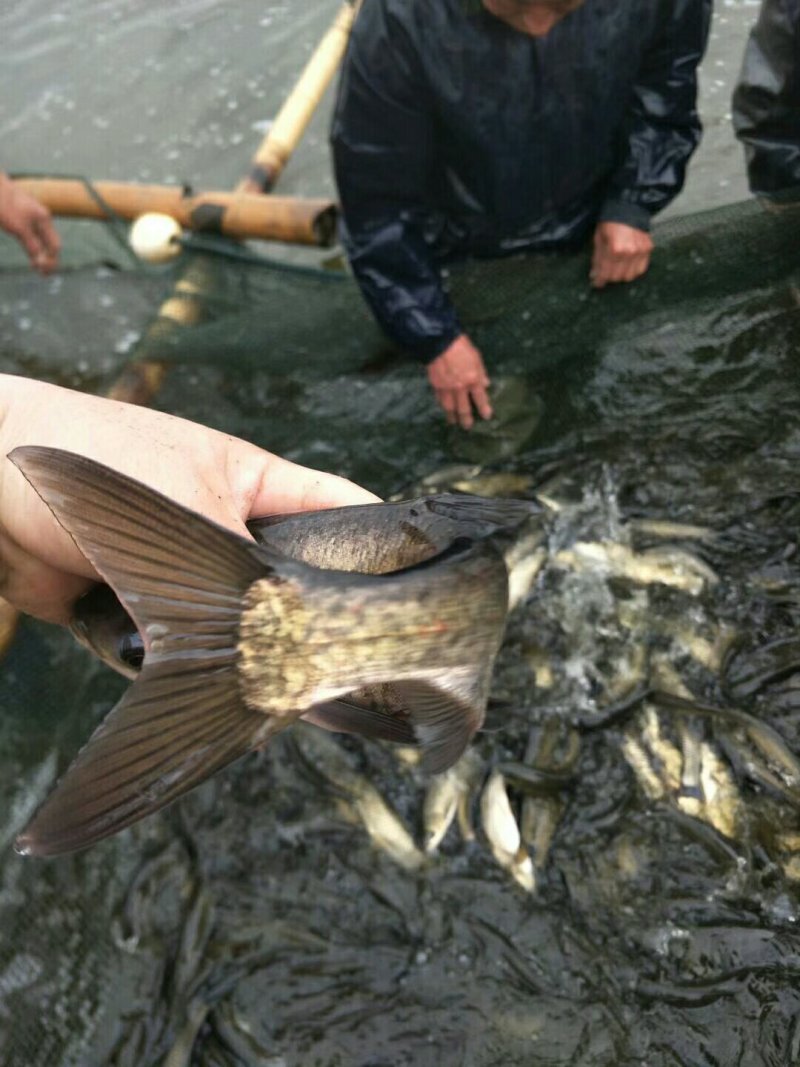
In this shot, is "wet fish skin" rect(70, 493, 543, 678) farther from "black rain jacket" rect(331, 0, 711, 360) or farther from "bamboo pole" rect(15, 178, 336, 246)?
"bamboo pole" rect(15, 178, 336, 246)

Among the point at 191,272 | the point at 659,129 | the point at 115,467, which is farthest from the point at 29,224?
the point at 115,467

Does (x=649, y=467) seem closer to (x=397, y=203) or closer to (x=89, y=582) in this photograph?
(x=397, y=203)

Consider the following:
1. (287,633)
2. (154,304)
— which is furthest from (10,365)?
(287,633)

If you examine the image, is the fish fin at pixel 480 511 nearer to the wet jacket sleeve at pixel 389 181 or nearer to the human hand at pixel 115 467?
the human hand at pixel 115 467

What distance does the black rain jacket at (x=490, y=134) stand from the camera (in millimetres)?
3414

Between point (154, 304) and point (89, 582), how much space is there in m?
3.04

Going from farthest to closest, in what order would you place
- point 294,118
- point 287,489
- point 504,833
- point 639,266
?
point 294,118
point 639,266
point 504,833
point 287,489

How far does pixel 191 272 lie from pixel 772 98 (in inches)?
115

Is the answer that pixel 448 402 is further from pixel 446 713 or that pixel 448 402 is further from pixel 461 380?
pixel 446 713

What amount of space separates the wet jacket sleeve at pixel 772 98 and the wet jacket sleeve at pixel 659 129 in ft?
1.12

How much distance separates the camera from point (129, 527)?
1.33 m

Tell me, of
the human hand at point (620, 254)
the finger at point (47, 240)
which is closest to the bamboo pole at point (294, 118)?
the finger at point (47, 240)

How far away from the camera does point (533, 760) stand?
10.0ft

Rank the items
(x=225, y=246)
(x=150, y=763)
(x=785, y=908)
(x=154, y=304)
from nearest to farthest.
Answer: (x=150, y=763)
(x=785, y=908)
(x=225, y=246)
(x=154, y=304)
